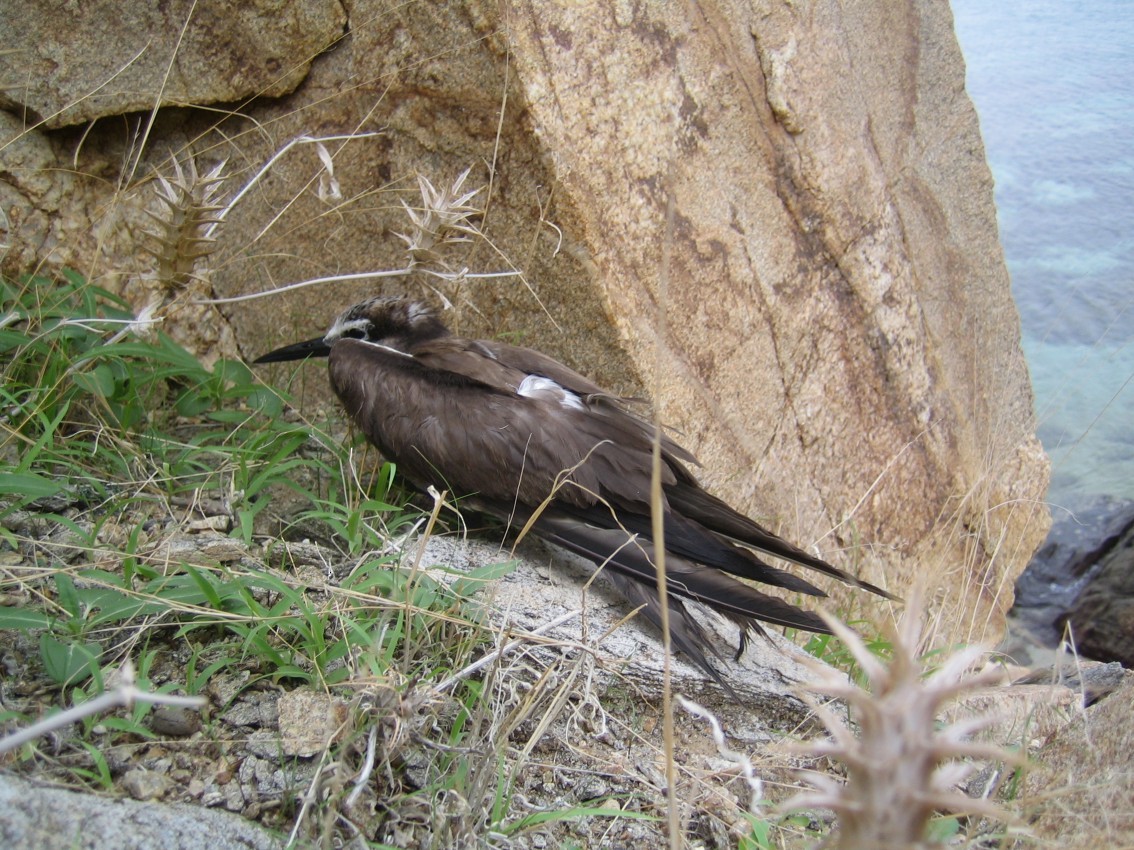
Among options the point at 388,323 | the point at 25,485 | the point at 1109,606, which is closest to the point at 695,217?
the point at 388,323

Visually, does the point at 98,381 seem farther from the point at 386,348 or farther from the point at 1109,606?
the point at 1109,606

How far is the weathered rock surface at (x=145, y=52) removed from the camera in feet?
10.8

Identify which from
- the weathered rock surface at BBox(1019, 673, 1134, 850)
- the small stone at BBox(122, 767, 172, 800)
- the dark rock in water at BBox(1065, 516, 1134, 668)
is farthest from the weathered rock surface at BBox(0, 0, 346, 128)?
the dark rock in water at BBox(1065, 516, 1134, 668)

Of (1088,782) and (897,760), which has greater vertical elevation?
(897,760)

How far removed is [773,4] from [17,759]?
3.06 metres

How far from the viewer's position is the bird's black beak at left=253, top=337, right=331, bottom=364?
3197 millimetres

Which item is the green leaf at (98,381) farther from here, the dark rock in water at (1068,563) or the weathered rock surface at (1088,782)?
the dark rock in water at (1068,563)

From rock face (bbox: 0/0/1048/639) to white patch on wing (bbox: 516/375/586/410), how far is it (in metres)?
0.31

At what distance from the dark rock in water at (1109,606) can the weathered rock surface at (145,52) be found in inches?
160

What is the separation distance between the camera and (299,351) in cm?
321

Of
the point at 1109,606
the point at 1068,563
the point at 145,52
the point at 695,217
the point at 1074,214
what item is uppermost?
the point at 145,52

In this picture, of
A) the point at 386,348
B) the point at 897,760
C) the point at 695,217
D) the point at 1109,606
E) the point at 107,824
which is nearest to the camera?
the point at 897,760

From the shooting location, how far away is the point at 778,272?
3.48 m

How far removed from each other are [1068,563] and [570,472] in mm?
4384
